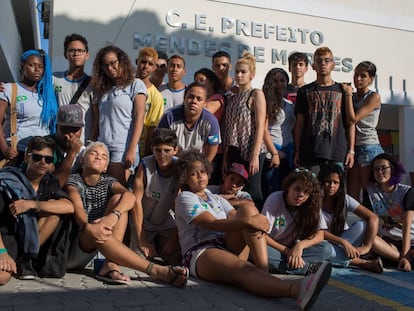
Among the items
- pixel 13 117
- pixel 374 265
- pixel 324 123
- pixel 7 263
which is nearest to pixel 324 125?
pixel 324 123

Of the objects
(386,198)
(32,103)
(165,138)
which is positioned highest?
(32,103)

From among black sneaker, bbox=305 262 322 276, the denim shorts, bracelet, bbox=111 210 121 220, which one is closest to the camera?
bracelet, bbox=111 210 121 220

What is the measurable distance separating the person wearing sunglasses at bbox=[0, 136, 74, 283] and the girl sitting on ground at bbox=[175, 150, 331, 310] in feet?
3.13

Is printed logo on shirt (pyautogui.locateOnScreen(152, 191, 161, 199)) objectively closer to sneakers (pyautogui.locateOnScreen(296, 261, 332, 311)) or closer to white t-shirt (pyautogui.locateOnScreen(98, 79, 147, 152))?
white t-shirt (pyautogui.locateOnScreen(98, 79, 147, 152))

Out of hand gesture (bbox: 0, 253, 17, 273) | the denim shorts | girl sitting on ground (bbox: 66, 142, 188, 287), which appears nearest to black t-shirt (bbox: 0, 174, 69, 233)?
girl sitting on ground (bbox: 66, 142, 188, 287)

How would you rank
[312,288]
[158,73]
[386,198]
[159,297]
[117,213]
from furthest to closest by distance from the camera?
Answer: [158,73], [386,198], [117,213], [159,297], [312,288]

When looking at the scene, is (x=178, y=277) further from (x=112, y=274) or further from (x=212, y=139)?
(x=212, y=139)

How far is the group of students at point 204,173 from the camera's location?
3709 millimetres

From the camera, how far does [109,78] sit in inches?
192

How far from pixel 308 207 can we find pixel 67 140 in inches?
86.5

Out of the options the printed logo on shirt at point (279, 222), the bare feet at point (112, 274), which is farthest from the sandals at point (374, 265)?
the bare feet at point (112, 274)

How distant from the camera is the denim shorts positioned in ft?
18.2

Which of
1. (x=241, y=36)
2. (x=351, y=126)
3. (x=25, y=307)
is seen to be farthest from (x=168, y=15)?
(x=25, y=307)

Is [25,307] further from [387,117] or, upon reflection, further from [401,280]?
[387,117]
